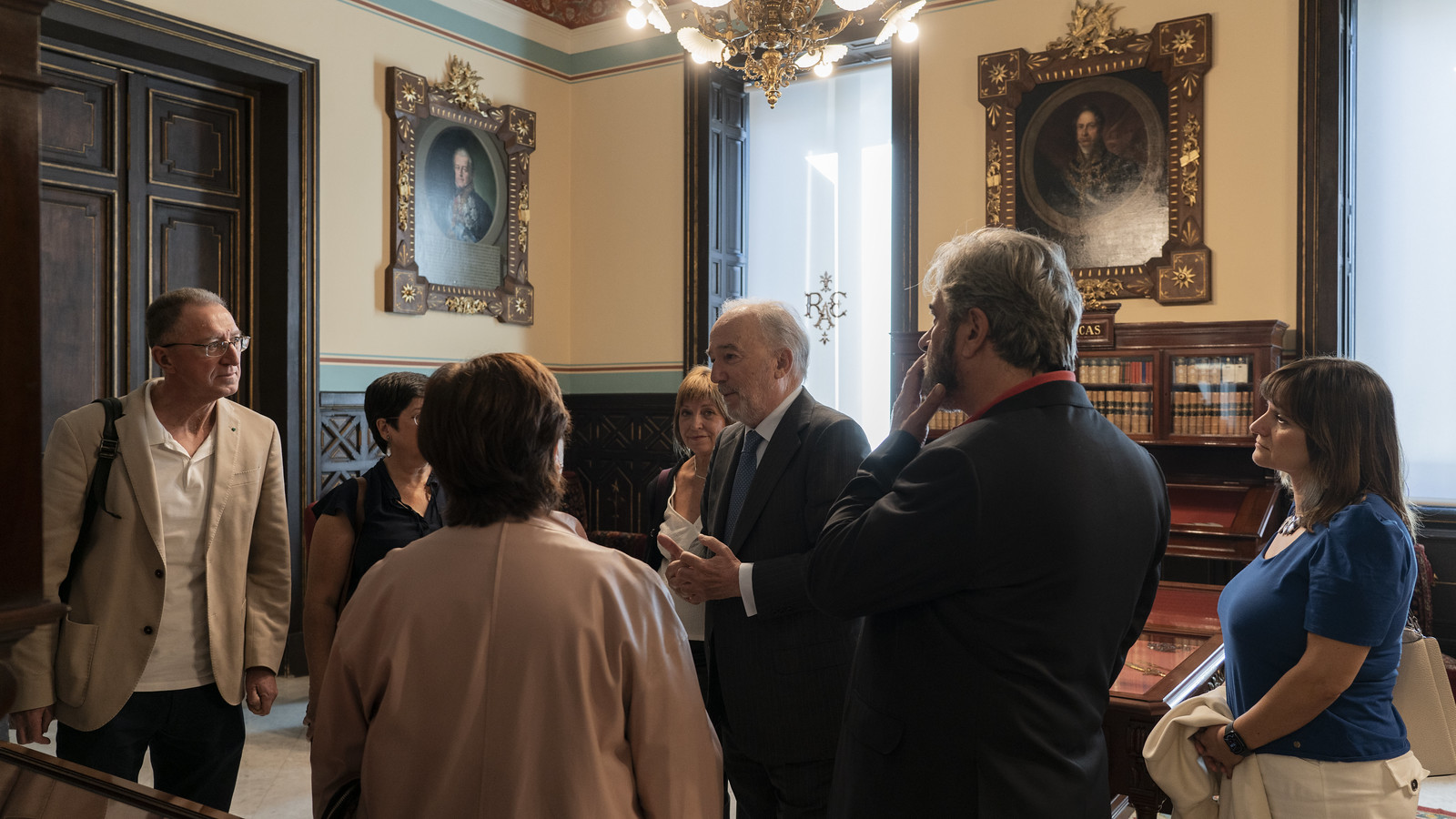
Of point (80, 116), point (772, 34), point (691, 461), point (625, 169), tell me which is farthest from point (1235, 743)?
point (625, 169)

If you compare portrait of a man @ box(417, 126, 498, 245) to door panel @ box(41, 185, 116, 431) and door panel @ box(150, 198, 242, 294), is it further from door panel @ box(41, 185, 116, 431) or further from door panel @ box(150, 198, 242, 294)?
door panel @ box(41, 185, 116, 431)

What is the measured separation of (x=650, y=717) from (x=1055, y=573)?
0.67 m

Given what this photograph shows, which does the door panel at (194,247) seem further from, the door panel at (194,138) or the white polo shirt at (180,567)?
the white polo shirt at (180,567)

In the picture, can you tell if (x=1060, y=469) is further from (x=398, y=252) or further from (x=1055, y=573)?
(x=398, y=252)

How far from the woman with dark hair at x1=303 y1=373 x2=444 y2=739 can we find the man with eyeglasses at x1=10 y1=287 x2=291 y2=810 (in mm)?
96

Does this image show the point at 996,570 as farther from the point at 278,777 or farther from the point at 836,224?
the point at 836,224

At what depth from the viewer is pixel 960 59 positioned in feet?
22.3

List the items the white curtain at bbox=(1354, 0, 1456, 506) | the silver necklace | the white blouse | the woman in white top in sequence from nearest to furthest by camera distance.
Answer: the silver necklace
the white blouse
the woman in white top
the white curtain at bbox=(1354, 0, 1456, 506)

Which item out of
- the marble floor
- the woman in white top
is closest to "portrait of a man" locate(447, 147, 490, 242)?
the marble floor

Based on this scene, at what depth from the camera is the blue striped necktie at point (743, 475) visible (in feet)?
8.89

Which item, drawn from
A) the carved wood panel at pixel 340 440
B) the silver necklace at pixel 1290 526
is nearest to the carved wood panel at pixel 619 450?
the carved wood panel at pixel 340 440

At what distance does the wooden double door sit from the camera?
5398mm

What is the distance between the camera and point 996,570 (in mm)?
1657

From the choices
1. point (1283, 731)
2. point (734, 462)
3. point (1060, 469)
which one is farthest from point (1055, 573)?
point (734, 462)
